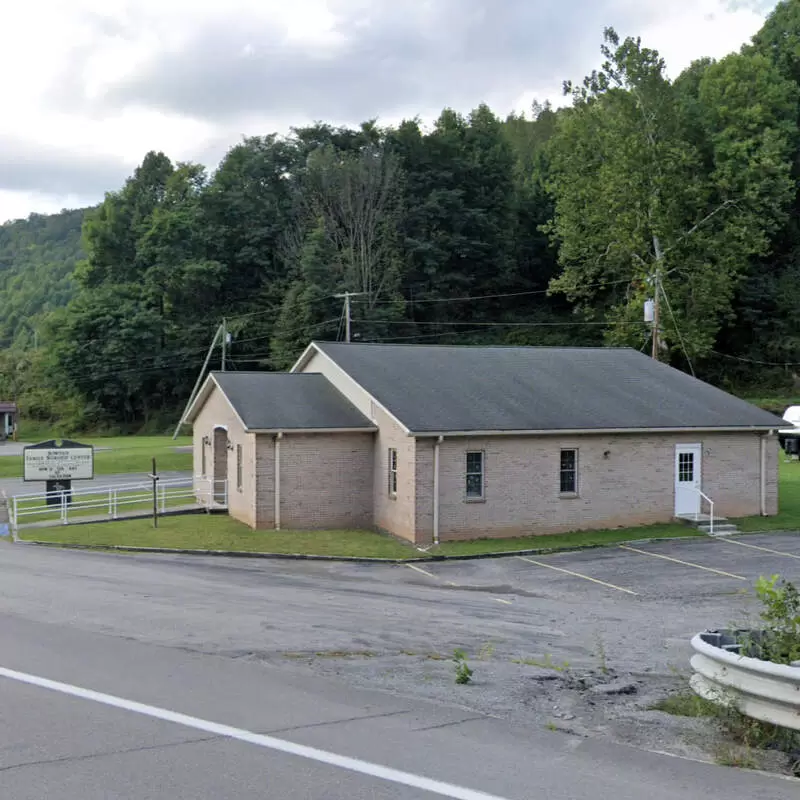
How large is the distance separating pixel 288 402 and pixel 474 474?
6092 millimetres

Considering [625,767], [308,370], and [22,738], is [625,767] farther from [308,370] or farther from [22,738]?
[308,370]

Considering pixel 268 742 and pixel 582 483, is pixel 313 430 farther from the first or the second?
pixel 268 742

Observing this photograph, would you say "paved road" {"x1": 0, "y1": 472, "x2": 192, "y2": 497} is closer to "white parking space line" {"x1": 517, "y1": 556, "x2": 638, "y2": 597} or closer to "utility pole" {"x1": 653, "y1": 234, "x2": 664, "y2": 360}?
"white parking space line" {"x1": 517, "y1": 556, "x2": 638, "y2": 597}

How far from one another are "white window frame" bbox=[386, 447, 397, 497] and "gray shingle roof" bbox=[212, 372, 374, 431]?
4.22 feet

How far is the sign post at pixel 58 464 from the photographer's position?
30.3 m

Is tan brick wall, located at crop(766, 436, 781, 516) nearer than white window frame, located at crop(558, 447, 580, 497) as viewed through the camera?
No

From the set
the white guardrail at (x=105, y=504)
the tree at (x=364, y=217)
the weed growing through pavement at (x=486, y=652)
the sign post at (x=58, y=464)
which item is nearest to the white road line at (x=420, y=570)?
the weed growing through pavement at (x=486, y=652)

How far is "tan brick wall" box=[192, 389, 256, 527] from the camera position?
2777 centimetres

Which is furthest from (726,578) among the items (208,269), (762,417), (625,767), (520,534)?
(208,269)

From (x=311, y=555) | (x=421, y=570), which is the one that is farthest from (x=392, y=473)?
(x=421, y=570)

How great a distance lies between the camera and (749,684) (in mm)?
7352

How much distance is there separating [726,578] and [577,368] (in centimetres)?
1188

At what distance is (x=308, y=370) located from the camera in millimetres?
32625

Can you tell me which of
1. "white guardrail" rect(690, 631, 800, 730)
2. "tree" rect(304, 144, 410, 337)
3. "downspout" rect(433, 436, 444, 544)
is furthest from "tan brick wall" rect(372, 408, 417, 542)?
"tree" rect(304, 144, 410, 337)
